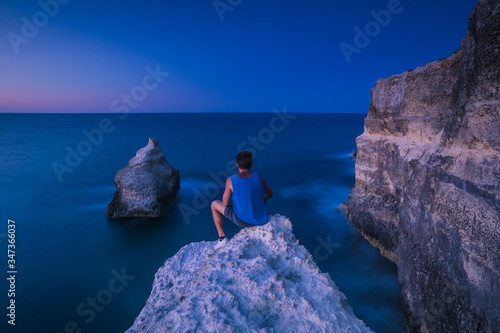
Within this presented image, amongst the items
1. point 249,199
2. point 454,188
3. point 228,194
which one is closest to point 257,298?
point 249,199

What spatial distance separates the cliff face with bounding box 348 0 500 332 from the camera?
9.53ft

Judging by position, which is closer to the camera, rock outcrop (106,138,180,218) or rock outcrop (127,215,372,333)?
rock outcrop (127,215,372,333)

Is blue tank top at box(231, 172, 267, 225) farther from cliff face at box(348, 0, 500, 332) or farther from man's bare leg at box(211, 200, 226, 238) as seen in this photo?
cliff face at box(348, 0, 500, 332)

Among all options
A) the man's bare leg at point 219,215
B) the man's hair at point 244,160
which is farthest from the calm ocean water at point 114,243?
the man's hair at point 244,160

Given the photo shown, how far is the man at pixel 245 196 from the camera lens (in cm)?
380

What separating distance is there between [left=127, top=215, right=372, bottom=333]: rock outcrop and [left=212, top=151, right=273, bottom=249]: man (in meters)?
0.45

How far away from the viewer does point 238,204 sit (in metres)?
3.93

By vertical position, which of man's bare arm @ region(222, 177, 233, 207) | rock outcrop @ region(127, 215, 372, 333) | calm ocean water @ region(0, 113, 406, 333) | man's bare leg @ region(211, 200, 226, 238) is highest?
man's bare arm @ region(222, 177, 233, 207)

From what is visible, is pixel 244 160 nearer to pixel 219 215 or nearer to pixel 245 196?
pixel 245 196

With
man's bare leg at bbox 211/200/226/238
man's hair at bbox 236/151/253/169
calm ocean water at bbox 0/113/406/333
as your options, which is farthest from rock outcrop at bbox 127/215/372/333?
calm ocean water at bbox 0/113/406/333

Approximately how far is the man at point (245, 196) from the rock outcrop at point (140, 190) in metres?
5.99

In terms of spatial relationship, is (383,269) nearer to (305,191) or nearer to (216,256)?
(216,256)

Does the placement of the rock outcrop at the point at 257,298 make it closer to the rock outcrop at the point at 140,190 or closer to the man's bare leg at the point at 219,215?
the man's bare leg at the point at 219,215

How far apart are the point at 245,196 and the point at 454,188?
280 cm
